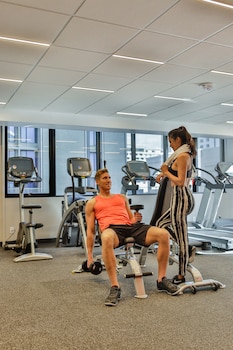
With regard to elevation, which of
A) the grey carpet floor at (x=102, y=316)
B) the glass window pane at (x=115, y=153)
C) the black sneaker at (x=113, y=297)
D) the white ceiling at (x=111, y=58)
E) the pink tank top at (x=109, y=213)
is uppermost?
the white ceiling at (x=111, y=58)

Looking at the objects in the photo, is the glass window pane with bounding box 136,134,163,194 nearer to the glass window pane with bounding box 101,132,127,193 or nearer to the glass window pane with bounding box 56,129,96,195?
the glass window pane with bounding box 101,132,127,193

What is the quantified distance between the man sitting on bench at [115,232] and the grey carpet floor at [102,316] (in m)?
0.20

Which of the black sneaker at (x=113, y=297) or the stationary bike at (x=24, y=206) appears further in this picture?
the stationary bike at (x=24, y=206)

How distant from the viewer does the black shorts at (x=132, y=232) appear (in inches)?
137

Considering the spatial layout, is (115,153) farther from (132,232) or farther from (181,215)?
(181,215)

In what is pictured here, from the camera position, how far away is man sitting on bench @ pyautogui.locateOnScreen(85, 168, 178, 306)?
328 cm

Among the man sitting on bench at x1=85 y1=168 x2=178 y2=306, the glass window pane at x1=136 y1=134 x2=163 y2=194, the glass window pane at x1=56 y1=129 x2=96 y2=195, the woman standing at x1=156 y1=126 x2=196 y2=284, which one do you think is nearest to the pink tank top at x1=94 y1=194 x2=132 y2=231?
the man sitting on bench at x1=85 y1=168 x2=178 y2=306

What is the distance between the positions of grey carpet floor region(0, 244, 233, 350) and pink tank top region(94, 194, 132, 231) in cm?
65

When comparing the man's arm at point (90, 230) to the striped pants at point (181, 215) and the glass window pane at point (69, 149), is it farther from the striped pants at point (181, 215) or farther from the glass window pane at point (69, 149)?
the glass window pane at point (69, 149)

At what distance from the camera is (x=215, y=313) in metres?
2.84

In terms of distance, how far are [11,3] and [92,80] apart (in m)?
1.97

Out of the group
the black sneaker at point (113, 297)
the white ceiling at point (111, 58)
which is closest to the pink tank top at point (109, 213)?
the black sneaker at point (113, 297)

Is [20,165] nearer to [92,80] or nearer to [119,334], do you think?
[92,80]

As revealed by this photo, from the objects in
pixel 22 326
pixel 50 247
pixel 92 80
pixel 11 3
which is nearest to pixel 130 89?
pixel 92 80
